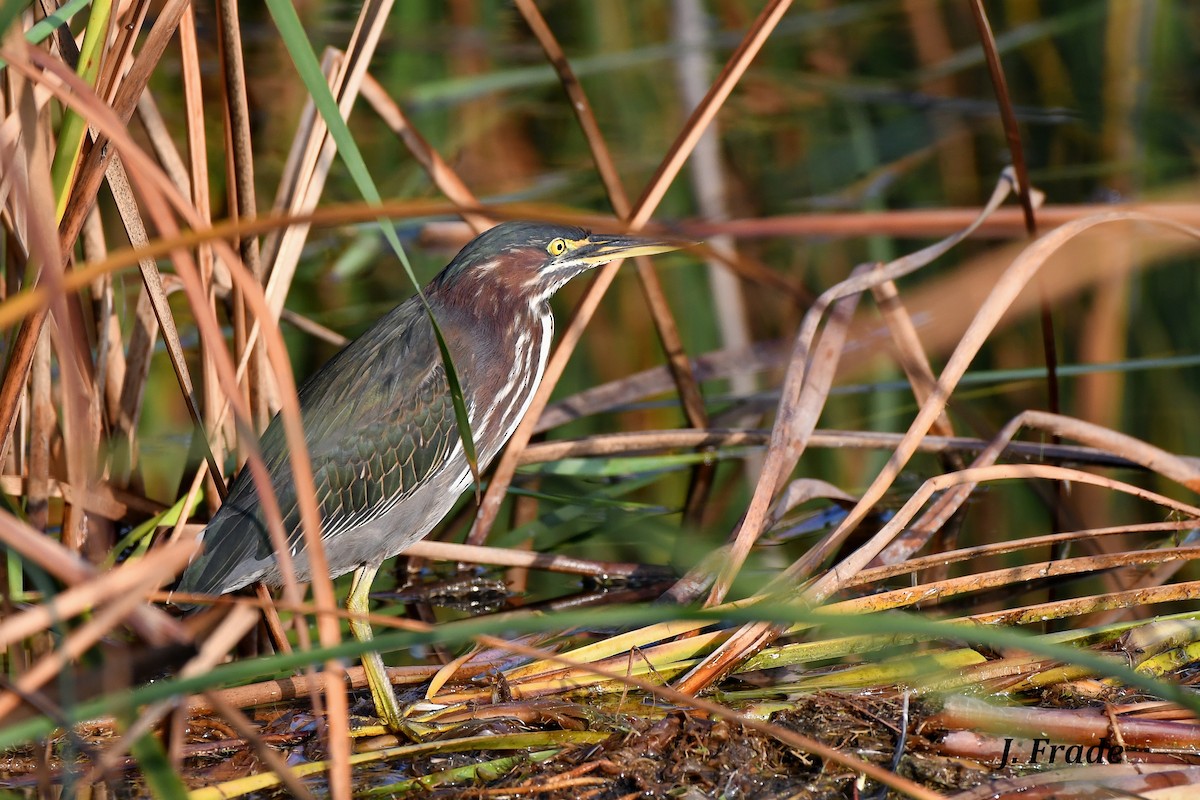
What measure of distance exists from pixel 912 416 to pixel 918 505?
187cm

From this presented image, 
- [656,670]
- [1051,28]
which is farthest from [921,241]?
[656,670]

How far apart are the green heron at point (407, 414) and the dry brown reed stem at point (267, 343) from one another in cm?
152

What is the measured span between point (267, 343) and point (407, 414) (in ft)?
5.73

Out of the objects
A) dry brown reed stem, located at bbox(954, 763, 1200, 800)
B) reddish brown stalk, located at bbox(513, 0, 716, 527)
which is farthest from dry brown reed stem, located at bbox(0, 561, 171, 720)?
reddish brown stalk, located at bbox(513, 0, 716, 527)

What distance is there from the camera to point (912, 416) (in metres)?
5.36

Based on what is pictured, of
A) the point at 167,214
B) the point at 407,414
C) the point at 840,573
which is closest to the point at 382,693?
the point at 407,414

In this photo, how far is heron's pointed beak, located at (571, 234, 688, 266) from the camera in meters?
3.95

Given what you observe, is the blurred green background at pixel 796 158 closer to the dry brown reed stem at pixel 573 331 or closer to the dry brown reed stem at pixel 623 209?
the dry brown reed stem at pixel 623 209

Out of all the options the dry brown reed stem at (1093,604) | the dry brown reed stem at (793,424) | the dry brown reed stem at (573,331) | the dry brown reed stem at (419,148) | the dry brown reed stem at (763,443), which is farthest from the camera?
the dry brown reed stem at (419,148)

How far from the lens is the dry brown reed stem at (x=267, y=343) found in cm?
199

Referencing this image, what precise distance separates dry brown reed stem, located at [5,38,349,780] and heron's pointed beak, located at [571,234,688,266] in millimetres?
1952

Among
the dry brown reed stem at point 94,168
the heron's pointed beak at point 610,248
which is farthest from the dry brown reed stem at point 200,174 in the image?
the heron's pointed beak at point 610,248

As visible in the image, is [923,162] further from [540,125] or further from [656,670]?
[656,670]

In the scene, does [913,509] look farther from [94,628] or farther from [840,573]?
Result: [94,628]
